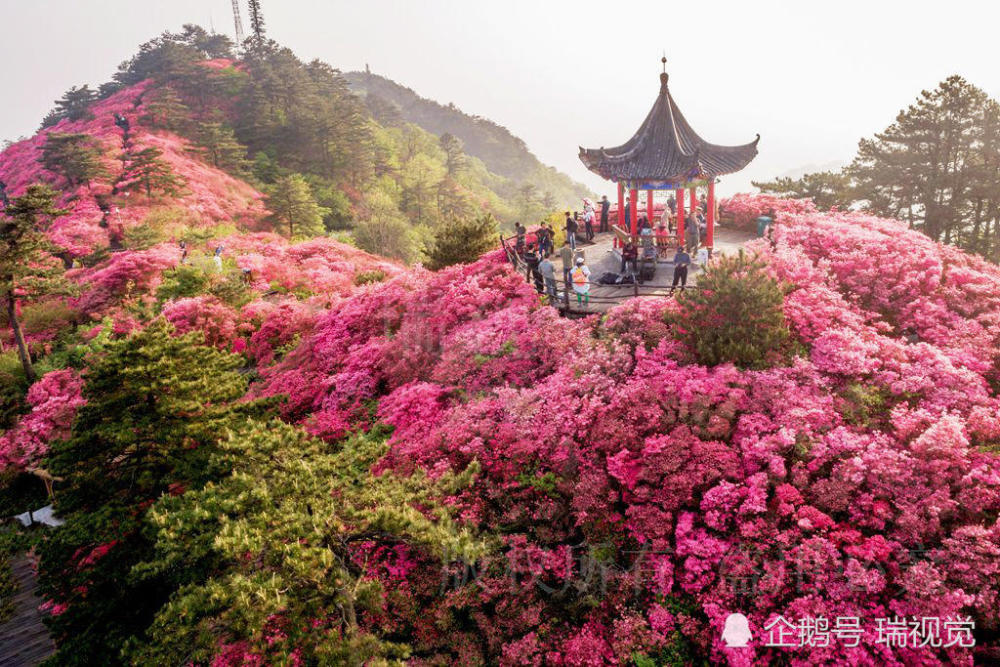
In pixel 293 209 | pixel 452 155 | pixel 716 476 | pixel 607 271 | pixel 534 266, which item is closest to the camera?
pixel 716 476

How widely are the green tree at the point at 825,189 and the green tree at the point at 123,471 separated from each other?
28.7 metres

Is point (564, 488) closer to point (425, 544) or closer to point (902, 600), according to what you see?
point (425, 544)

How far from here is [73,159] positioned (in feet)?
106

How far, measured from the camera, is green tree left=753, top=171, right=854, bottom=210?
26.5 metres

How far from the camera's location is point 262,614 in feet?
19.6

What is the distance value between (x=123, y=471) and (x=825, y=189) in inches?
1233

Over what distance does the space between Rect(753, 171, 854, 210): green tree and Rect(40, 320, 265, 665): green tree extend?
2869cm

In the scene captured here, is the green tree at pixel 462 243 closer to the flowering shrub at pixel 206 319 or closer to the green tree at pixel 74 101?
the flowering shrub at pixel 206 319

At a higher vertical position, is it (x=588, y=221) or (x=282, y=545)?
(x=588, y=221)

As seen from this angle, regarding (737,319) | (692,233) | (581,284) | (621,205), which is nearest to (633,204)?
(621,205)

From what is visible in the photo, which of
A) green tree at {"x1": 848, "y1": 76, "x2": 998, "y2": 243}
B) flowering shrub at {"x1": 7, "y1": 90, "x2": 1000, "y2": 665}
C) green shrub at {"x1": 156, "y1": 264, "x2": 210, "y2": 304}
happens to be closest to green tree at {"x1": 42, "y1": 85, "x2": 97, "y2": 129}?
green shrub at {"x1": 156, "y1": 264, "x2": 210, "y2": 304}

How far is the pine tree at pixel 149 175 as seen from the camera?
3328cm

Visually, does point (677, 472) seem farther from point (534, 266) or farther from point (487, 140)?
point (487, 140)

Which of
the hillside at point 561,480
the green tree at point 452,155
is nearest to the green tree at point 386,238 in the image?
the hillside at point 561,480
